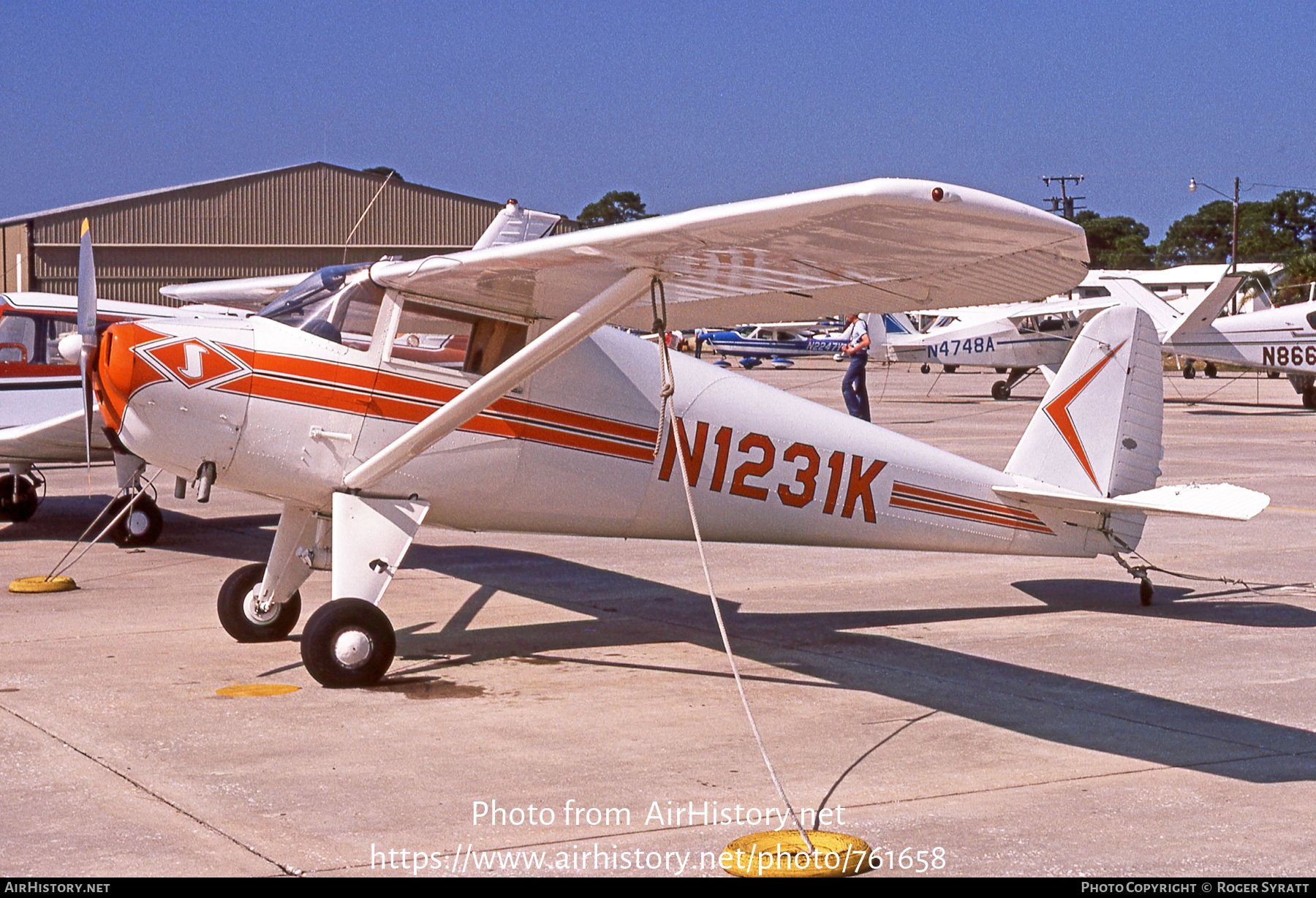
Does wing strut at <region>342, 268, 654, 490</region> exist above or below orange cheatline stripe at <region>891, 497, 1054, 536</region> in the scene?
above

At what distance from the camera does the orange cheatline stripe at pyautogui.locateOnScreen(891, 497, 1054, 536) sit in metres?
8.48

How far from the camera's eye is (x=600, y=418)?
309 inches

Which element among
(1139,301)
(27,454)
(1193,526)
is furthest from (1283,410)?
(27,454)

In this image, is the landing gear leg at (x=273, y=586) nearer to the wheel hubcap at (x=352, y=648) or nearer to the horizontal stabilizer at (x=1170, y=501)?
the wheel hubcap at (x=352, y=648)

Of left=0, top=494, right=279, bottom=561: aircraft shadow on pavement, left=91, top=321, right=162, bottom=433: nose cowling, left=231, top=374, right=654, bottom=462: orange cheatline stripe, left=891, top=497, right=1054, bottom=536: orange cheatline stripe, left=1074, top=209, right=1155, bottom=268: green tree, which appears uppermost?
left=1074, top=209, right=1155, bottom=268: green tree

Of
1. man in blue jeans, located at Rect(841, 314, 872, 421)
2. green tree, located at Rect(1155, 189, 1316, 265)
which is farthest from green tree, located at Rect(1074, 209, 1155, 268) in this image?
man in blue jeans, located at Rect(841, 314, 872, 421)

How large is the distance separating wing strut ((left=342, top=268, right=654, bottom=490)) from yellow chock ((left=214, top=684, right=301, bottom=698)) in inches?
41.6

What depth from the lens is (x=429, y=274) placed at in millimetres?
7105

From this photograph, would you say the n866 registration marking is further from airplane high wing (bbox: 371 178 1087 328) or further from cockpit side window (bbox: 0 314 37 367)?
cockpit side window (bbox: 0 314 37 367)

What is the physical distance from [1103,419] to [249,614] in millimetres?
5303

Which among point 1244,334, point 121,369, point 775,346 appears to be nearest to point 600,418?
point 121,369

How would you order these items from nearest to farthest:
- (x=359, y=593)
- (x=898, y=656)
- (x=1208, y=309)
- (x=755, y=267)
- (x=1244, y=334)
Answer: (x=755, y=267) < (x=359, y=593) < (x=898, y=656) < (x=1208, y=309) < (x=1244, y=334)

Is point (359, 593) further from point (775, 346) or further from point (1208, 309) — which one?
point (775, 346)

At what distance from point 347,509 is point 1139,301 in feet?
95.7
